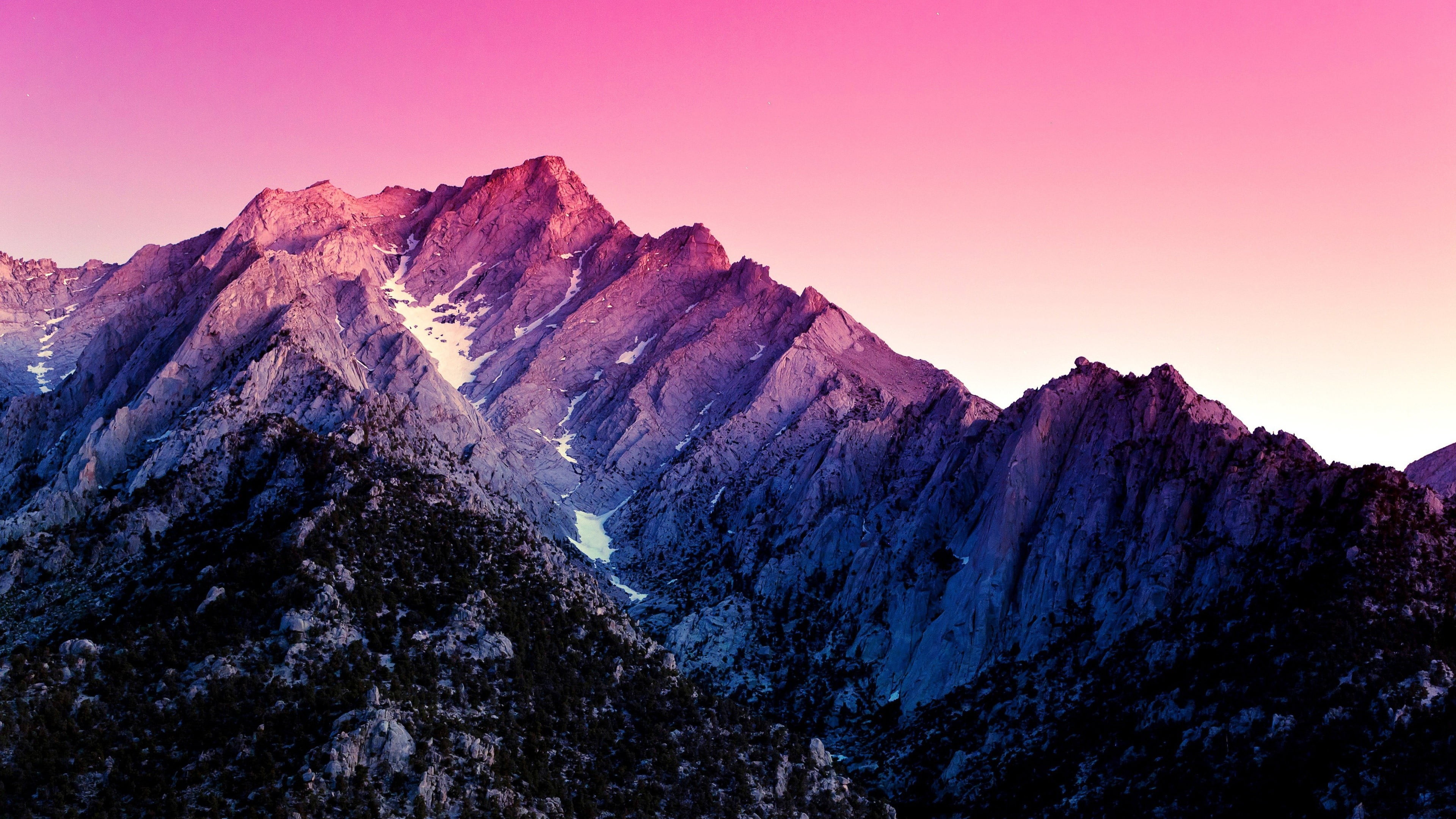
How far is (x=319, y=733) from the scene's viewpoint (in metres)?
88.1

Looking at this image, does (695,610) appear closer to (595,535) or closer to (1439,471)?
(595,535)

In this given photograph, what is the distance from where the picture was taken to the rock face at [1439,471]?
146 metres

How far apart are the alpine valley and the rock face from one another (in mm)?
758

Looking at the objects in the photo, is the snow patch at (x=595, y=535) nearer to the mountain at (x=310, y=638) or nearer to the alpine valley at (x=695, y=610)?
the alpine valley at (x=695, y=610)

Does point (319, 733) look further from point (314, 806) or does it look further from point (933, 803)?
point (933, 803)

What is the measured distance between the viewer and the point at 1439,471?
152 meters

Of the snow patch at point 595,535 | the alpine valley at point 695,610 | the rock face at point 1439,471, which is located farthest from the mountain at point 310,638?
the rock face at point 1439,471

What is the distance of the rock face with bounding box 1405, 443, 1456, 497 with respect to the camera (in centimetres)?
14638

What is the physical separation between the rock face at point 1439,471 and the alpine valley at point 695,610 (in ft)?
2.49

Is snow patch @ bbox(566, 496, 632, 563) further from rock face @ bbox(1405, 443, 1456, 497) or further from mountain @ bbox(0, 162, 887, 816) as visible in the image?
rock face @ bbox(1405, 443, 1456, 497)

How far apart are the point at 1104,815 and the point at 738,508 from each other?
83.3 metres

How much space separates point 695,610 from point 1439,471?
91077 millimetres

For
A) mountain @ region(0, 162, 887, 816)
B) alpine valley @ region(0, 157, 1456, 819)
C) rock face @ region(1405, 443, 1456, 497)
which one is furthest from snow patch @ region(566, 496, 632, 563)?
rock face @ region(1405, 443, 1456, 497)

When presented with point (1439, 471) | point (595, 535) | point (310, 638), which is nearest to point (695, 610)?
point (595, 535)
